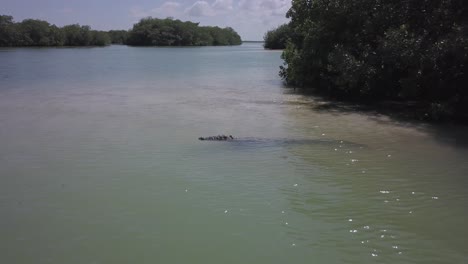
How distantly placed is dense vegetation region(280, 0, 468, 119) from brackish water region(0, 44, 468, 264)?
1.68m

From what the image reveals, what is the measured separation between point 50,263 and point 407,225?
4.61m

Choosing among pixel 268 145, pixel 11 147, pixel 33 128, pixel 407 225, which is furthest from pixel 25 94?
pixel 407 225

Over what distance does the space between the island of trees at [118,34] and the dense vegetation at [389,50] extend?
3567 inches

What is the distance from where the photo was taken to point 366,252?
5.83 meters

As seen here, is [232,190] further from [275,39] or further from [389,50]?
[275,39]

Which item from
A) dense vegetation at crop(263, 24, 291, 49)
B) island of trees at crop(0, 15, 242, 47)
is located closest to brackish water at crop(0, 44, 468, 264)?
dense vegetation at crop(263, 24, 291, 49)

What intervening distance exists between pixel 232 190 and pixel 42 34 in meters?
106

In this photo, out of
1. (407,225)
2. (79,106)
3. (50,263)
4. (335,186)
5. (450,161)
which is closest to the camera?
(50,263)

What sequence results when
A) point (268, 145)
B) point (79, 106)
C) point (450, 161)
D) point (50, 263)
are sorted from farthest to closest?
point (79, 106) < point (268, 145) < point (450, 161) < point (50, 263)

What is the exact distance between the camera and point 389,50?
592 inches

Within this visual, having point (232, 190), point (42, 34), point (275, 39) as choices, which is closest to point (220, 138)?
point (232, 190)

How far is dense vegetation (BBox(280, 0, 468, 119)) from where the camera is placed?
1375 cm

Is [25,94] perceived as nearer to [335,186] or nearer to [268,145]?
[268,145]

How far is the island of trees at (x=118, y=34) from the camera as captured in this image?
100500 mm
